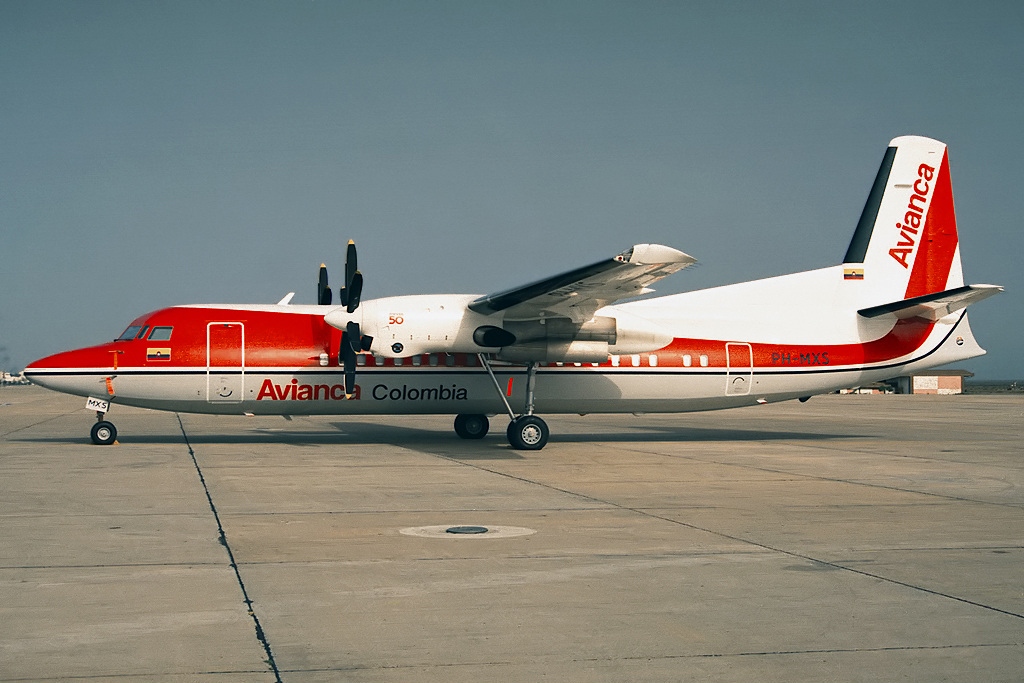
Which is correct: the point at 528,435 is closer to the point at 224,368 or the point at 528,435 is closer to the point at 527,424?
the point at 527,424

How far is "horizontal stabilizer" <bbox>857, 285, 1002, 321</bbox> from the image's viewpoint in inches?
879

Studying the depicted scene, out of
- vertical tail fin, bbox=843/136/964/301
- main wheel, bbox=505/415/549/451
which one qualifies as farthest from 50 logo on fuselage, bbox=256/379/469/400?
vertical tail fin, bbox=843/136/964/301

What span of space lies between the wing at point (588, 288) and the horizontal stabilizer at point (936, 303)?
23.1 feet

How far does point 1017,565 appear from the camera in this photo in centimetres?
887

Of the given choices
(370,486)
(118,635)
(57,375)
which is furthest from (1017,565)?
(57,375)

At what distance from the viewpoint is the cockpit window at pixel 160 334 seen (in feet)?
71.9

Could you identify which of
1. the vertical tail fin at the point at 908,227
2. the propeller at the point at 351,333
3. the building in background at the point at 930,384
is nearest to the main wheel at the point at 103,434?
the propeller at the point at 351,333

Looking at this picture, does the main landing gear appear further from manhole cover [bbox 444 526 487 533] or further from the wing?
manhole cover [bbox 444 526 487 533]

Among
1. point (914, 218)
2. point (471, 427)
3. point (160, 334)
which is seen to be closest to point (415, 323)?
point (471, 427)

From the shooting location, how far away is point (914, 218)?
1010 inches

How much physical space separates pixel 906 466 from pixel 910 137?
11.2 meters

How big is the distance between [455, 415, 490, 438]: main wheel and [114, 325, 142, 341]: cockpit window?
815cm

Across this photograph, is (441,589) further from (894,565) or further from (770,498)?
(770,498)

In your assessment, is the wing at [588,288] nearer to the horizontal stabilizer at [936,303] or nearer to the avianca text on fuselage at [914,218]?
the horizontal stabilizer at [936,303]
